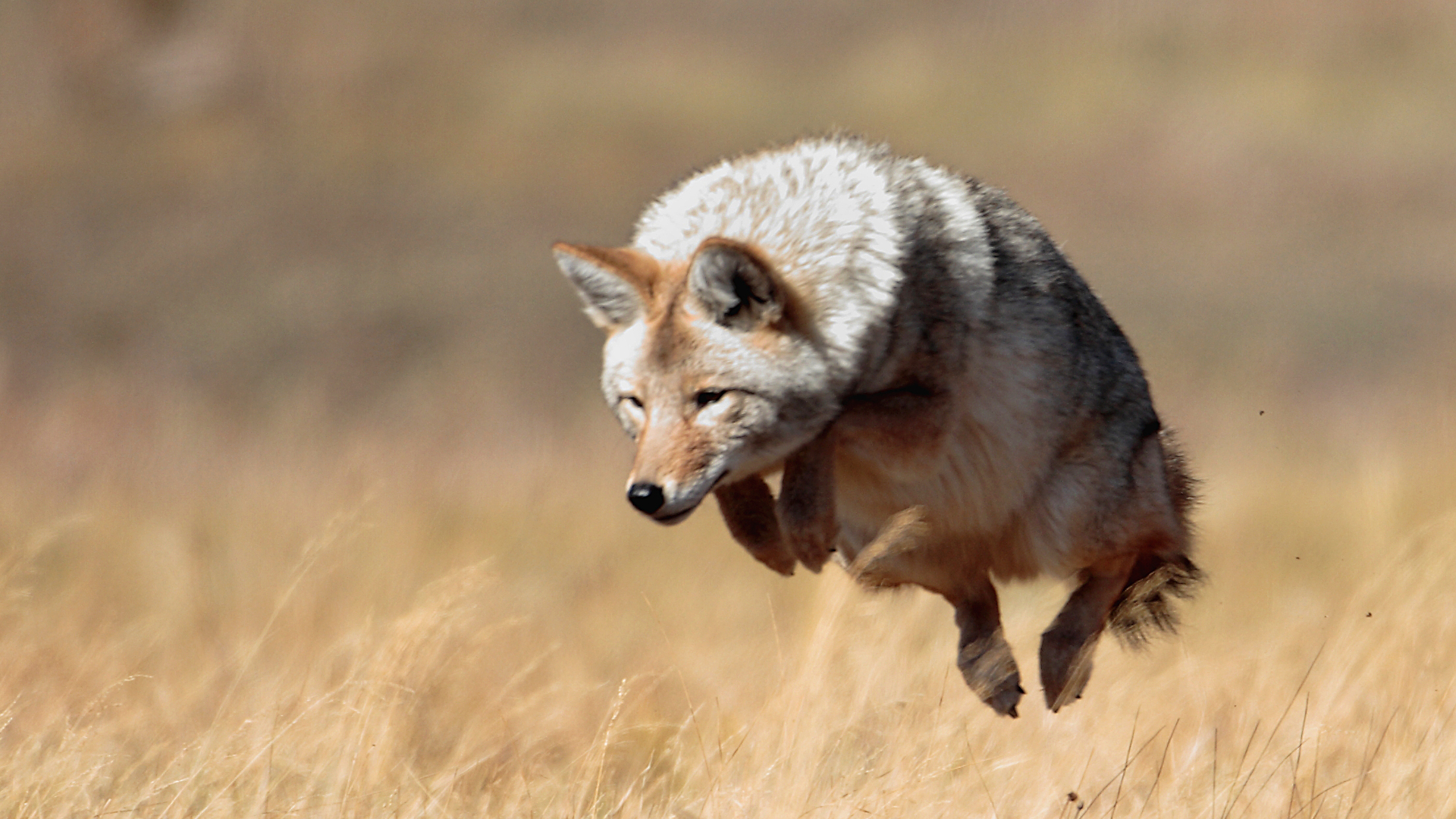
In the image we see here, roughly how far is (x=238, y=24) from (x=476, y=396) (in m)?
13.5

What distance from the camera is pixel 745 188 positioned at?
503 cm

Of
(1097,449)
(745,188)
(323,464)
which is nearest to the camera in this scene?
(745,188)

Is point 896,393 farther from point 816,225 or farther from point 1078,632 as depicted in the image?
point 1078,632

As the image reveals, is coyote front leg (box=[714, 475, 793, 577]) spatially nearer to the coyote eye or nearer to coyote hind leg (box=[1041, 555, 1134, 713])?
the coyote eye

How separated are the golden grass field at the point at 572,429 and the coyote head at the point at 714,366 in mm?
764

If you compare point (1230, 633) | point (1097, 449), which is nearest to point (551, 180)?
point (1230, 633)

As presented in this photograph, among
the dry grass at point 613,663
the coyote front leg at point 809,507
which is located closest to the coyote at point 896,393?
the coyote front leg at point 809,507

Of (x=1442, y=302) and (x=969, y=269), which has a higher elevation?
(x=969, y=269)

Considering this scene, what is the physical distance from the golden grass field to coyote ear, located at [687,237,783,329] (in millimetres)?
997

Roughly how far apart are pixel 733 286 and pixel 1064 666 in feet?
6.10

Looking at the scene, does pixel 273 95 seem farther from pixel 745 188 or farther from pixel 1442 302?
pixel 745 188

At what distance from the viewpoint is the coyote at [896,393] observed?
4.55 meters

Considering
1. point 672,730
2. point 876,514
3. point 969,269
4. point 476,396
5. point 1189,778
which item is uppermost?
point 969,269

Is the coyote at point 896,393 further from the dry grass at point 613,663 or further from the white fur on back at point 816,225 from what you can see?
the dry grass at point 613,663
